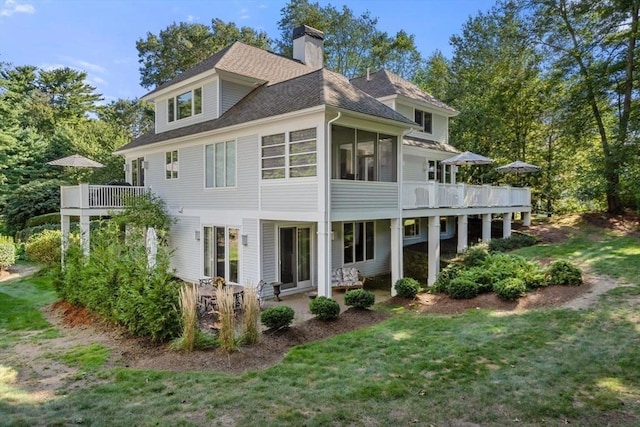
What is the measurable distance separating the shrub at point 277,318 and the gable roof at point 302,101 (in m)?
5.09

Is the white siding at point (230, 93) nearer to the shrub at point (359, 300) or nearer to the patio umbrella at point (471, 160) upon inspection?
the shrub at point (359, 300)

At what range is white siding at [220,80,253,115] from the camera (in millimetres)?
14273

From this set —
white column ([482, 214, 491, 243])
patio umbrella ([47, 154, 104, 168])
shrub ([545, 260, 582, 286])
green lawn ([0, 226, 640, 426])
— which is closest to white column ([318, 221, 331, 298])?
green lawn ([0, 226, 640, 426])

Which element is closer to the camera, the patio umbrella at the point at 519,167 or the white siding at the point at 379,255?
the white siding at the point at 379,255

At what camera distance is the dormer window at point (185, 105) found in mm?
15333

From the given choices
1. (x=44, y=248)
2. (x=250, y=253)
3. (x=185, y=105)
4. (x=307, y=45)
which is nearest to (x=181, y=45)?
(x=307, y=45)

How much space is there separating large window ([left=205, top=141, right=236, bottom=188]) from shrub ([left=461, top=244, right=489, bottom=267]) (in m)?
8.41

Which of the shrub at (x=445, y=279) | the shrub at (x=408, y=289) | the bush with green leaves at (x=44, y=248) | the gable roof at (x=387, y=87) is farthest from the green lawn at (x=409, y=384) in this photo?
the bush with green leaves at (x=44, y=248)

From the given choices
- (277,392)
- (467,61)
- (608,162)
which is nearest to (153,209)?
(277,392)

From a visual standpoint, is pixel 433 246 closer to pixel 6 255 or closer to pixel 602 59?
pixel 602 59

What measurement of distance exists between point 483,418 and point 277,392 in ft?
8.16

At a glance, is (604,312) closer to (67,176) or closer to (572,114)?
(572,114)

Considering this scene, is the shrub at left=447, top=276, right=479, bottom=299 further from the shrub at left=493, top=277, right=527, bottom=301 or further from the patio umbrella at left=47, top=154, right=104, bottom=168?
the patio umbrella at left=47, top=154, right=104, bottom=168

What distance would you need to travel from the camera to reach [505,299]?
931 cm
